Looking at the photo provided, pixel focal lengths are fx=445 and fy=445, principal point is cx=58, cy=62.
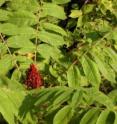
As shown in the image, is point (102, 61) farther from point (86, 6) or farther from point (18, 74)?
point (86, 6)

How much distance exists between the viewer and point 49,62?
3350 millimetres

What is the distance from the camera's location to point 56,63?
322cm

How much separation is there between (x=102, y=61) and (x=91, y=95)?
2.24ft

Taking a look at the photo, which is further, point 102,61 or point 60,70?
point 60,70

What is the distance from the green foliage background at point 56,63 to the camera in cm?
233

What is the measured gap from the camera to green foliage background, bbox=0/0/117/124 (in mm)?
2334

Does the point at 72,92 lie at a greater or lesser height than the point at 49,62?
greater

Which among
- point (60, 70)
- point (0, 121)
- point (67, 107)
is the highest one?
point (67, 107)

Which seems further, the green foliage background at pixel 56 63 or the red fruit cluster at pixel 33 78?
the red fruit cluster at pixel 33 78

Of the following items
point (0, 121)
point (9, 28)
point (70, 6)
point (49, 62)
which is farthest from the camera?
point (70, 6)

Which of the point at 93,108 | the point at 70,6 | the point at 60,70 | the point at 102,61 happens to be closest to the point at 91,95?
the point at 93,108

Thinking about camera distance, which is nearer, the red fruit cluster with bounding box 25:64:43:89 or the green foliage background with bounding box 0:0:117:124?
the green foliage background with bounding box 0:0:117:124

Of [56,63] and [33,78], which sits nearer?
[33,78]

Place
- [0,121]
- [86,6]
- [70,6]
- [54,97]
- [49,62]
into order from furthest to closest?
[70,6] → [86,6] → [49,62] → [0,121] → [54,97]
